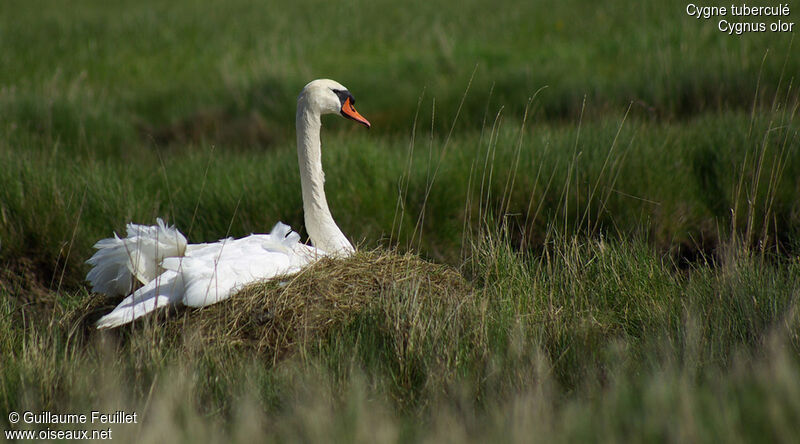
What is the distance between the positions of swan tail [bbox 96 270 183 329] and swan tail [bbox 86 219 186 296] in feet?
0.46

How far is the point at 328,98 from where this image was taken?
5227mm

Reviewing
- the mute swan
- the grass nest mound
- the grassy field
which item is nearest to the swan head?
the grassy field

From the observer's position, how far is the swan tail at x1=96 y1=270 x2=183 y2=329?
12.7 ft

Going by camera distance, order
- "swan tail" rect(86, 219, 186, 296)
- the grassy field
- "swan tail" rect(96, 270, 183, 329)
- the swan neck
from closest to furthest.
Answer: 1. the grassy field
2. "swan tail" rect(96, 270, 183, 329)
3. "swan tail" rect(86, 219, 186, 296)
4. the swan neck

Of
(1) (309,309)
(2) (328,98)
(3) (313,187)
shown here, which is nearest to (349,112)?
(2) (328,98)

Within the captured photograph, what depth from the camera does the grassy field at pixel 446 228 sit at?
3207 mm

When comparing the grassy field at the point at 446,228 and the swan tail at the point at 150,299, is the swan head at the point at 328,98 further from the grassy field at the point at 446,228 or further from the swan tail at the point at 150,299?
the swan tail at the point at 150,299

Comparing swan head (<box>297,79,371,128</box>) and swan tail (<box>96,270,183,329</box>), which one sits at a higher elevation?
swan head (<box>297,79,371,128</box>)

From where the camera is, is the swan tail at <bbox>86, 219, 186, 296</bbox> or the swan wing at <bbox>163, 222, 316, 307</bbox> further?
the swan tail at <bbox>86, 219, 186, 296</bbox>

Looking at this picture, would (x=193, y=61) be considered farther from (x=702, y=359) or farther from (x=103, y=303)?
(x=702, y=359)

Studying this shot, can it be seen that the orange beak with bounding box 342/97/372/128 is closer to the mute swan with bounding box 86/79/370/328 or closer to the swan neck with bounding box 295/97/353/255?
the swan neck with bounding box 295/97/353/255

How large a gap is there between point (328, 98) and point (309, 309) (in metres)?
1.69

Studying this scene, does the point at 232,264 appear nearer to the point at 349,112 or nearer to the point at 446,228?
the point at 349,112

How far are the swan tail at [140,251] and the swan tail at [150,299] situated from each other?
141 millimetres
